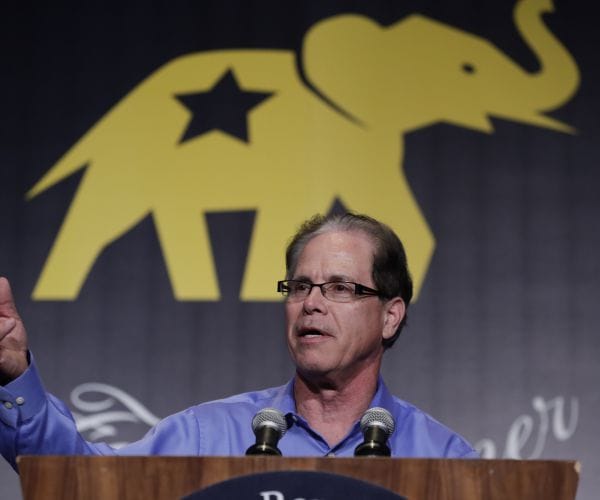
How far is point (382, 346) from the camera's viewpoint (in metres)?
2.38

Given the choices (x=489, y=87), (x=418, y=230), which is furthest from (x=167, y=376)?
(x=489, y=87)

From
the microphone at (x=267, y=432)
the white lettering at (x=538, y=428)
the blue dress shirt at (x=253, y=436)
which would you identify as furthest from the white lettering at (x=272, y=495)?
the white lettering at (x=538, y=428)

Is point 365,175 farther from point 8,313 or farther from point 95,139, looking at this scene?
point 8,313

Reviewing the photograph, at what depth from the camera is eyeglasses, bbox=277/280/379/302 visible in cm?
224

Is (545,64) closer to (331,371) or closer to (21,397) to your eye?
(331,371)

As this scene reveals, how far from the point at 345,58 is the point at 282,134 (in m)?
0.32

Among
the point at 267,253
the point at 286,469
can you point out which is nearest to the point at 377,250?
the point at 286,469

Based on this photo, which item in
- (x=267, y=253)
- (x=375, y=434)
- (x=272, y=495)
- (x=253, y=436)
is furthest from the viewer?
(x=267, y=253)

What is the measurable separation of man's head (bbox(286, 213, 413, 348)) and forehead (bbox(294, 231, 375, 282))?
0.5 inches

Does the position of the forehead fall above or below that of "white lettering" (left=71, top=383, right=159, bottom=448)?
above

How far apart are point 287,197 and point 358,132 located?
0.31 m

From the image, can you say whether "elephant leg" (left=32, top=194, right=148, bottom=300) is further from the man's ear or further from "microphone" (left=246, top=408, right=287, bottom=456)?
A: "microphone" (left=246, top=408, right=287, bottom=456)

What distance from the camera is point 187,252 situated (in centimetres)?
366

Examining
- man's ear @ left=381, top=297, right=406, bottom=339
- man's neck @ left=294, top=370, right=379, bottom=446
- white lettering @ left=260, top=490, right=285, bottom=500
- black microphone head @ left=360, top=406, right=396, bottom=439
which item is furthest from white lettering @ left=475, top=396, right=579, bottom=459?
white lettering @ left=260, top=490, right=285, bottom=500
